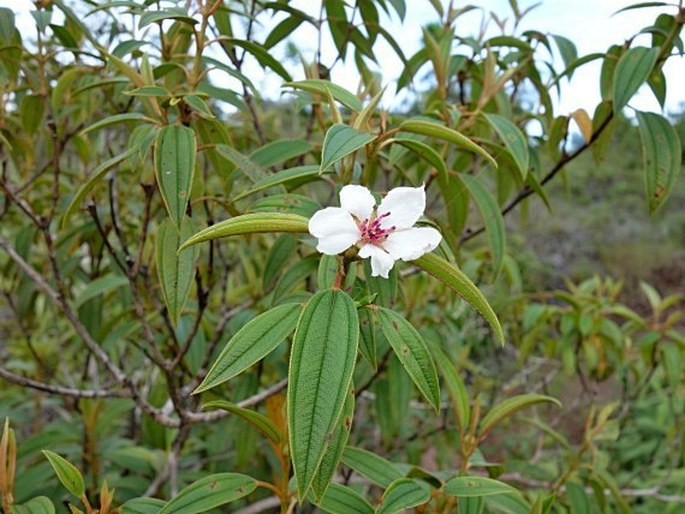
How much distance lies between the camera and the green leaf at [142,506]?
0.62 meters

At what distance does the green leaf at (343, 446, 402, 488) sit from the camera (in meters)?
0.69

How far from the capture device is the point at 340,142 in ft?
1.90

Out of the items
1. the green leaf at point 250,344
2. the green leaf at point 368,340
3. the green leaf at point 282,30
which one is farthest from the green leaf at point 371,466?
the green leaf at point 282,30

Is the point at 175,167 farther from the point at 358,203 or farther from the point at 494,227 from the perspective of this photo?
the point at 494,227

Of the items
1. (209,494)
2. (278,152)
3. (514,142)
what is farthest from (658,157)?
(209,494)

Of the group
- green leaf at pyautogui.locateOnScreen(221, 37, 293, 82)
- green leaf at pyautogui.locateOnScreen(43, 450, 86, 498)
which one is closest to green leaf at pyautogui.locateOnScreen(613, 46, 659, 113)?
green leaf at pyautogui.locateOnScreen(221, 37, 293, 82)

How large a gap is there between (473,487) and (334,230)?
0.31m

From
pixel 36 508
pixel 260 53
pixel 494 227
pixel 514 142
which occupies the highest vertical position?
pixel 260 53

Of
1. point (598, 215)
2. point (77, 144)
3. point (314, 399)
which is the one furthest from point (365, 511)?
→ point (598, 215)

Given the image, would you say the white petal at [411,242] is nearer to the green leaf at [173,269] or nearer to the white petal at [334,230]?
the white petal at [334,230]

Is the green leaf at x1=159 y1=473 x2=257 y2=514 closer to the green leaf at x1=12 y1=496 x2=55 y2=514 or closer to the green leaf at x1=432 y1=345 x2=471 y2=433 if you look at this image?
the green leaf at x1=12 y1=496 x2=55 y2=514

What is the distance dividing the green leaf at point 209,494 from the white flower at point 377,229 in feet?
0.86

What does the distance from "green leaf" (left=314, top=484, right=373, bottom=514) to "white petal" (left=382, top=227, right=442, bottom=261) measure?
257mm

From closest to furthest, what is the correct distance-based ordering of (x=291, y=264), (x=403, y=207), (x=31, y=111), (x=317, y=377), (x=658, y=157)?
(x=317, y=377) < (x=403, y=207) < (x=658, y=157) < (x=31, y=111) < (x=291, y=264)
